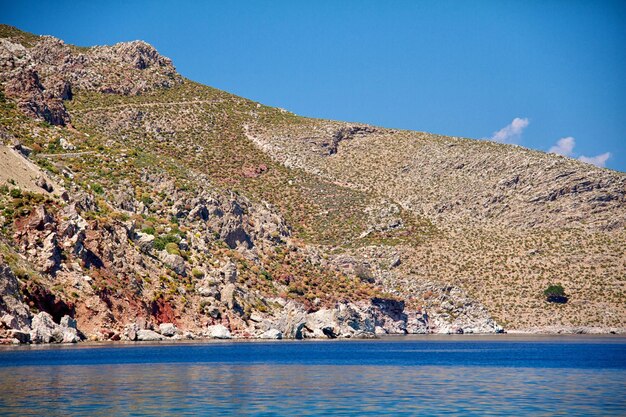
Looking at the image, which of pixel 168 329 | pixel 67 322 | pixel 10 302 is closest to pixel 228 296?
pixel 168 329

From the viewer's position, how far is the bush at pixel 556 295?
117375mm

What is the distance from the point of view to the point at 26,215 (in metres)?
80.1

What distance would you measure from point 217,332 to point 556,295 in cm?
5273

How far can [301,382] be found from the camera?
45.5 metres

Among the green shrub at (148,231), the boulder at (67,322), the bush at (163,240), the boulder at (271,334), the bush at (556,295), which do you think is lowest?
the boulder at (271,334)

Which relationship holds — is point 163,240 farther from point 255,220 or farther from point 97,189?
point 255,220

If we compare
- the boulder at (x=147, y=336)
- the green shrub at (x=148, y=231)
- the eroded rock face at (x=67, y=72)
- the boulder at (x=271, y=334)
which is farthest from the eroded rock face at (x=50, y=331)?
the eroded rock face at (x=67, y=72)

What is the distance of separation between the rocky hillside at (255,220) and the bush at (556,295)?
3.71ft

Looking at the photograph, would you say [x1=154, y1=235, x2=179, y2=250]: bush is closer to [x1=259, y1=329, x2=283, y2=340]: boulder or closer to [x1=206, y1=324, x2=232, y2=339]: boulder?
[x1=206, y1=324, x2=232, y2=339]: boulder

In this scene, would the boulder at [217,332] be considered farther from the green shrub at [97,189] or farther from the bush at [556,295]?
the bush at [556,295]

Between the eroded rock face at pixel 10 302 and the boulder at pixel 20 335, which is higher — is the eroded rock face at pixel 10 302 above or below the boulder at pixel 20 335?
above

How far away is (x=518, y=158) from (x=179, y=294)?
273ft

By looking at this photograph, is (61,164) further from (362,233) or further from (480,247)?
(480,247)

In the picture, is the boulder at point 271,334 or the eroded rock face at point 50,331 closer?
the eroded rock face at point 50,331
